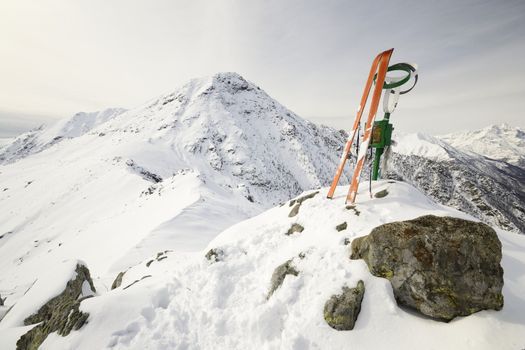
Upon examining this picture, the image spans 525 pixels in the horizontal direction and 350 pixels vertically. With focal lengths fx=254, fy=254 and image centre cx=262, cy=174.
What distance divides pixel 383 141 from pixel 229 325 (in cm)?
844

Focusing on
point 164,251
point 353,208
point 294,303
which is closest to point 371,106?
point 353,208

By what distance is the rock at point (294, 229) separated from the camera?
32.0 feet

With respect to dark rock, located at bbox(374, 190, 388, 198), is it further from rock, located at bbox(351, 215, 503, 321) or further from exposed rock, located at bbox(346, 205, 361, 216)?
rock, located at bbox(351, 215, 503, 321)

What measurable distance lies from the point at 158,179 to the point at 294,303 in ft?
225

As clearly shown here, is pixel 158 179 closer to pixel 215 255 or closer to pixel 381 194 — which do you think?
pixel 215 255

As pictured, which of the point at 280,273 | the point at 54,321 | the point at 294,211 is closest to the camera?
the point at 280,273

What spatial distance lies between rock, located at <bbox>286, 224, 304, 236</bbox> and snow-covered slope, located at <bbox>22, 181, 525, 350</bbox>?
0.65 ft

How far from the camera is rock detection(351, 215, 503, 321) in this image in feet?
18.4

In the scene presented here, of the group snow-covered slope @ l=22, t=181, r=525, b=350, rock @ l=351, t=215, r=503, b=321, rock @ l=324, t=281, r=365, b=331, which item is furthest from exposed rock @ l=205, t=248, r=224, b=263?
rock @ l=351, t=215, r=503, b=321

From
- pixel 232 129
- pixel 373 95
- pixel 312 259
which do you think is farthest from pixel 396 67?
pixel 232 129

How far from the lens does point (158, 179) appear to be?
69.1 m

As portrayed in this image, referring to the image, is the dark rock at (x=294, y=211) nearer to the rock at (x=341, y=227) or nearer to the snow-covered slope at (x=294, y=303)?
the snow-covered slope at (x=294, y=303)

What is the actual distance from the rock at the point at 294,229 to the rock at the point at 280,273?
5.82 ft

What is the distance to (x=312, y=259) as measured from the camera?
307 inches
